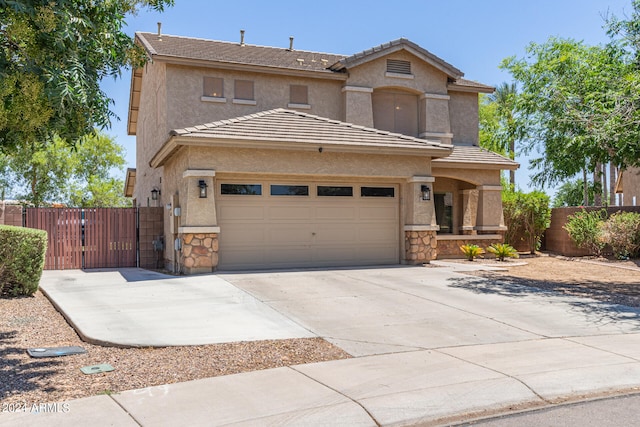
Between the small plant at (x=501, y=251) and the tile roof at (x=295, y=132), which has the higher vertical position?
the tile roof at (x=295, y=132)

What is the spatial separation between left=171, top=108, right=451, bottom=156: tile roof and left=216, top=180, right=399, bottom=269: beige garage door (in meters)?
1.35

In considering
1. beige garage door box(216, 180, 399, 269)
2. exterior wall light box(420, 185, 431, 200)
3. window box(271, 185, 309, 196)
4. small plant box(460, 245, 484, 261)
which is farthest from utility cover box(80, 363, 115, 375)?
small plant box(460, 245, 484, 261)

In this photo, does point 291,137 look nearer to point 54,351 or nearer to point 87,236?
point 87,236

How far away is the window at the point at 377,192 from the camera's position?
54.4 feet

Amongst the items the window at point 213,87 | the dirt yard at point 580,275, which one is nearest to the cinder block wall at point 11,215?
the window at point 213,87

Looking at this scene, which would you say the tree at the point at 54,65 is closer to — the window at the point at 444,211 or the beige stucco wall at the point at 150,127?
the beige stucco wall at the point at 150,127

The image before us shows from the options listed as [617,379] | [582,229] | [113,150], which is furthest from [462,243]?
[113,150]

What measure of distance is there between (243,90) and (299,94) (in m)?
2.09

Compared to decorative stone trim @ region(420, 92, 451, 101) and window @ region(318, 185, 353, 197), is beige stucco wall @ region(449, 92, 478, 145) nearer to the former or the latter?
decorative stone trim @ region(420, 92, 451, 101)

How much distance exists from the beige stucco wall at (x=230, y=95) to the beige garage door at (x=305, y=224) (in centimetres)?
477

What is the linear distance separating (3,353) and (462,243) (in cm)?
1626

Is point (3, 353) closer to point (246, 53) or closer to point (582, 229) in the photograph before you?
point (246, 53)

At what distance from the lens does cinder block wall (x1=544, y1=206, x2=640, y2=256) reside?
72.4ft

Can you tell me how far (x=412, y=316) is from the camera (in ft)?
31.7
